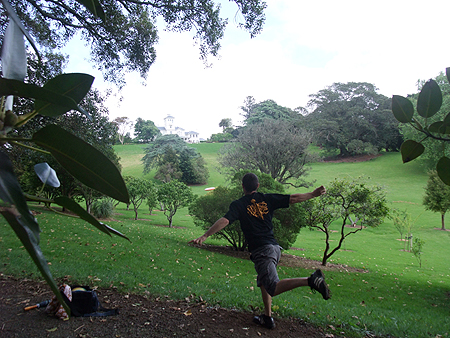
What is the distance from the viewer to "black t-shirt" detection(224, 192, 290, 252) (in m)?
2.47

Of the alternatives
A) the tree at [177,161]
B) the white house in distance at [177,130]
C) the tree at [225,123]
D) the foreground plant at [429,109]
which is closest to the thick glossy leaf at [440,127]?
the foreground plant at [429,109]

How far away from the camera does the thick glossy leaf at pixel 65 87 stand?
411 mm

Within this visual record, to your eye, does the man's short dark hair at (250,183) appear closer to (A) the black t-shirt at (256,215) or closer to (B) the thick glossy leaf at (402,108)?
(A) the black t-shirt at (256,215)

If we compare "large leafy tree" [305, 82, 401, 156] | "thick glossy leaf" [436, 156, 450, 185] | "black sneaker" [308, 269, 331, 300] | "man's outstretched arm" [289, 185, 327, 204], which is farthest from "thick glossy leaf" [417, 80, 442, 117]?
"large leafy tree" [305, 82, 401, 156]

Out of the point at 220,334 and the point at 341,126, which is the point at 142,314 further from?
the point at 341,126

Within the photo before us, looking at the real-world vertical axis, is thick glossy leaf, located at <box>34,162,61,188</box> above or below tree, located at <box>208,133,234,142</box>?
below

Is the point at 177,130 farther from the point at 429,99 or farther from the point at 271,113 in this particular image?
the point at 429,99

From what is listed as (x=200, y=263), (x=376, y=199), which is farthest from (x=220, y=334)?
(x=376, y=199)

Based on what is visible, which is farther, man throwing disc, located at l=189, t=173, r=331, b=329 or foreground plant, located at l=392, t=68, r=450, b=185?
man throwing disc, located at l=189, t=173, r=331, b=329

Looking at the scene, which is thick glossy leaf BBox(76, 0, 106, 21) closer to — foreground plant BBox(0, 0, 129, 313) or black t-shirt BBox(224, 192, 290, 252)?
foreground plant BBox(0, 0, 129, 313)

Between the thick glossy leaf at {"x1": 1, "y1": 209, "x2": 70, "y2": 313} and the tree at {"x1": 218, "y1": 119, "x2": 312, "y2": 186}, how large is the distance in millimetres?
20514

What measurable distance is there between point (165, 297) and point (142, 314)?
0.70 meters

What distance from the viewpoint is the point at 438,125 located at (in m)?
0.80

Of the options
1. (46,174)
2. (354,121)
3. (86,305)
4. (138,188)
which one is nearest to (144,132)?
(354,121)
